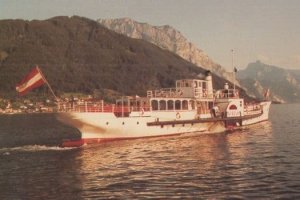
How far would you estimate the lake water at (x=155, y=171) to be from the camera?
88.1ft

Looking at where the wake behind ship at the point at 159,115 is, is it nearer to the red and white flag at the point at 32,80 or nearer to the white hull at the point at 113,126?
the white hull at the point at 113,126

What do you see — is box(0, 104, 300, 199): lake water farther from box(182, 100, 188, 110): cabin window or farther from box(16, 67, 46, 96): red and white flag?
box(182, 100, 188, 110): cabin window

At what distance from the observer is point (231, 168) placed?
111 ft

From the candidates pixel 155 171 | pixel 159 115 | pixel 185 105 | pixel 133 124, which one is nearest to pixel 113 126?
pixel 133 124

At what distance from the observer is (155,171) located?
1308 inches

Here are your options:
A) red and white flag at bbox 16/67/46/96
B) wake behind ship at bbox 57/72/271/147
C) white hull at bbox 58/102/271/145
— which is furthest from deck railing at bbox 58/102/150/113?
red and white flag at bbox 16/67/46/96

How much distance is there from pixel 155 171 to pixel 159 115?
23.5 meters

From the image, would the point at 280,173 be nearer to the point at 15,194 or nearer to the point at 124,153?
the point at 124,153

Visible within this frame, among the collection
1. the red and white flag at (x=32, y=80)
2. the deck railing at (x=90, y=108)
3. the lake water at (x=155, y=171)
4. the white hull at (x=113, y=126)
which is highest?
the red and white flag at (x=32, y=80)

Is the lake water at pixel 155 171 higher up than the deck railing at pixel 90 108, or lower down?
lower down

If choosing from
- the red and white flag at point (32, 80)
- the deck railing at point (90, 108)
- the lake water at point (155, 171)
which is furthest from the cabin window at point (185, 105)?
the red and white flag at point (32, 80)

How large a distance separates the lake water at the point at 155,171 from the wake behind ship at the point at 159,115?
8.29ft

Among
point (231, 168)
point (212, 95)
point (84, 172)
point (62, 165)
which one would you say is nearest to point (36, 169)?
point (62, 165)

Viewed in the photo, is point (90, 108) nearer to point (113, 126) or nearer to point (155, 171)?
point (113, 126)
